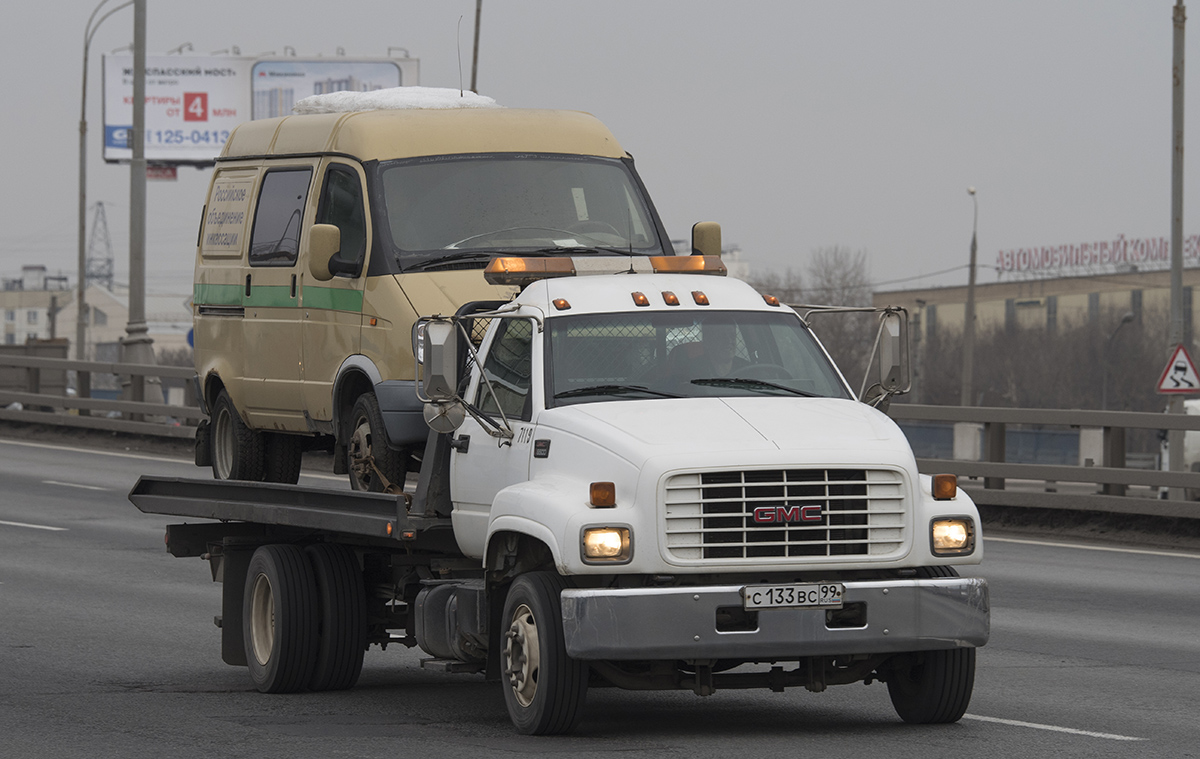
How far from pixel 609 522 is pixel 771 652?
82cm

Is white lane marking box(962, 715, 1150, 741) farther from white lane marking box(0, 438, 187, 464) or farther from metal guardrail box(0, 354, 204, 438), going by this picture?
white lane marking box(0, 438, 187, 464)

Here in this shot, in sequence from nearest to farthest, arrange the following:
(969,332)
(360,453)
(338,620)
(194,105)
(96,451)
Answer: (338,620), (360,453), (96,451), (969,332), (194,105)

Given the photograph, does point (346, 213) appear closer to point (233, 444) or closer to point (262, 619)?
point (233, 444)

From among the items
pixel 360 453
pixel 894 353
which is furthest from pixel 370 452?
pixel 894 353

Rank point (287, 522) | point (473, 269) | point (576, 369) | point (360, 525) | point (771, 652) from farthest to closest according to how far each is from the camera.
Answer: point (473, 269) → point (287, 522) → point (360, 525) → point (576, 369) → point (771, 652)

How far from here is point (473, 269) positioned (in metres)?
A: 11.0

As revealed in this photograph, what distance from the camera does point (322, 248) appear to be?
36.6 feet

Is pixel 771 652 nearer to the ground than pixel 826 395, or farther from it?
nearer to the ground

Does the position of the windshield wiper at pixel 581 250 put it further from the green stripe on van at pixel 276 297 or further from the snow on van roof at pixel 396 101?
the snow on van roof at pixel 396 101

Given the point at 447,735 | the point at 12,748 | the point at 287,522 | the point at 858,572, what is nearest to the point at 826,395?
the point at 858,572

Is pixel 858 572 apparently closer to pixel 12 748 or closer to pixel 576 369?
pixel 576 369

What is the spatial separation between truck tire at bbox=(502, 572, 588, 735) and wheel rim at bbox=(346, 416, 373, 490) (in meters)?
2.97

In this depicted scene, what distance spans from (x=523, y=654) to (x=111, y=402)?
22.6m

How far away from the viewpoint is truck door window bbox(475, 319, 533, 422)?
8617 millimetres
